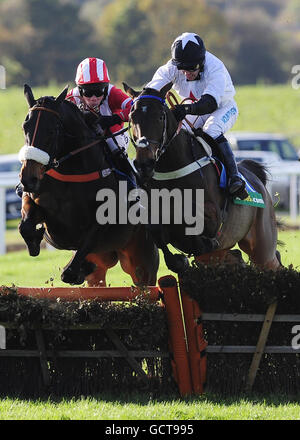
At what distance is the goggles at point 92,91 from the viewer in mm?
6410

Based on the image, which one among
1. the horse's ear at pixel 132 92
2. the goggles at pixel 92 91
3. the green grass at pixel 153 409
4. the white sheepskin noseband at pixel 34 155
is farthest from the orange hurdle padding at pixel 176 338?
the goggles at pixel 92 91

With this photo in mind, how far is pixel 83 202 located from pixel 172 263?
0.78m

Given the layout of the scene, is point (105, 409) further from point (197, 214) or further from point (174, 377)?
point (197, 214)

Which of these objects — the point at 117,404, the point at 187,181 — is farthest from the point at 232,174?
the point at 117,404

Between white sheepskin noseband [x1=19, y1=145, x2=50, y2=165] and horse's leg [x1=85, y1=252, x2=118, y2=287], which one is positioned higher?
white sheepskin noseband [x1=19, y1=145, x2=50, y2=165]

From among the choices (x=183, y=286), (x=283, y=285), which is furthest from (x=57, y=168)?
(x=283, y=285)

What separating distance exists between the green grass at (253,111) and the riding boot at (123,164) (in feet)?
75.1

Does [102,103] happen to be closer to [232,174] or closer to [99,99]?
[99,99]

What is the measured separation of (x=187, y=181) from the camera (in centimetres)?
621

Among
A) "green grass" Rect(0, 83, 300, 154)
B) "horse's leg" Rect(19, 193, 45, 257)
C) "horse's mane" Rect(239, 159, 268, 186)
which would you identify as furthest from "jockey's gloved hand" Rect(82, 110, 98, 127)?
"green grass" Rect(0, 83, 300, 154)

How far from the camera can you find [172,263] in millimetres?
6133

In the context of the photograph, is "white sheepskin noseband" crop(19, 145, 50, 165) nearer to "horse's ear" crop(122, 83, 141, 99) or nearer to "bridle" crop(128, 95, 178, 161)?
"bridle" crop(128, 95, 178, 161)

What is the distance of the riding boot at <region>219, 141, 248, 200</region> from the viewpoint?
6617 mm

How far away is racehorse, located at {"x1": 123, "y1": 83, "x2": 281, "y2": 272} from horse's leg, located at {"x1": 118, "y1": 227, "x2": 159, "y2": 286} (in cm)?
48
